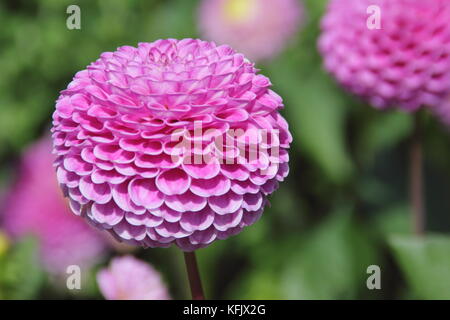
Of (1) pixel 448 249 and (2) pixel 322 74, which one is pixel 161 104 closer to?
(1) pixel 448 249

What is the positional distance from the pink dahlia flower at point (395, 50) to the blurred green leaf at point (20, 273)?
644mm

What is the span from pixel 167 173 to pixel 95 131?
0.09m

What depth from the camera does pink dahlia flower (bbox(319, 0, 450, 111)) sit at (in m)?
1.29

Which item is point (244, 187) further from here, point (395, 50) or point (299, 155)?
point (299, 155)

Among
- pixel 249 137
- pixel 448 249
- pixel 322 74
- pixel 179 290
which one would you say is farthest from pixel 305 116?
pixel 249 137

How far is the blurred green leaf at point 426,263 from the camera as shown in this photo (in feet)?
3.82

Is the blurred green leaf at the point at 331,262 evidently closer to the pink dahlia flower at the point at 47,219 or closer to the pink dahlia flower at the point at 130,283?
the pink dahlia flower at the point at 47,219

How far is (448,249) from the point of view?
119 cm

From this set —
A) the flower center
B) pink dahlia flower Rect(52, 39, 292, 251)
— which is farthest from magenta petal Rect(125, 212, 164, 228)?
the flower center

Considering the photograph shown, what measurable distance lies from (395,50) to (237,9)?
33.9 inches

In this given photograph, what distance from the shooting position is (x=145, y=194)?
84 cm

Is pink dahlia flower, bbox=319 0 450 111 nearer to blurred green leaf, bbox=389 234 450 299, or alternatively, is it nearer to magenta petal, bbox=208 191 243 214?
blurred green leaf, bbox=389 234 450 299

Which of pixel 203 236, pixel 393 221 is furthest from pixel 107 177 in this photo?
pixel 393 221
